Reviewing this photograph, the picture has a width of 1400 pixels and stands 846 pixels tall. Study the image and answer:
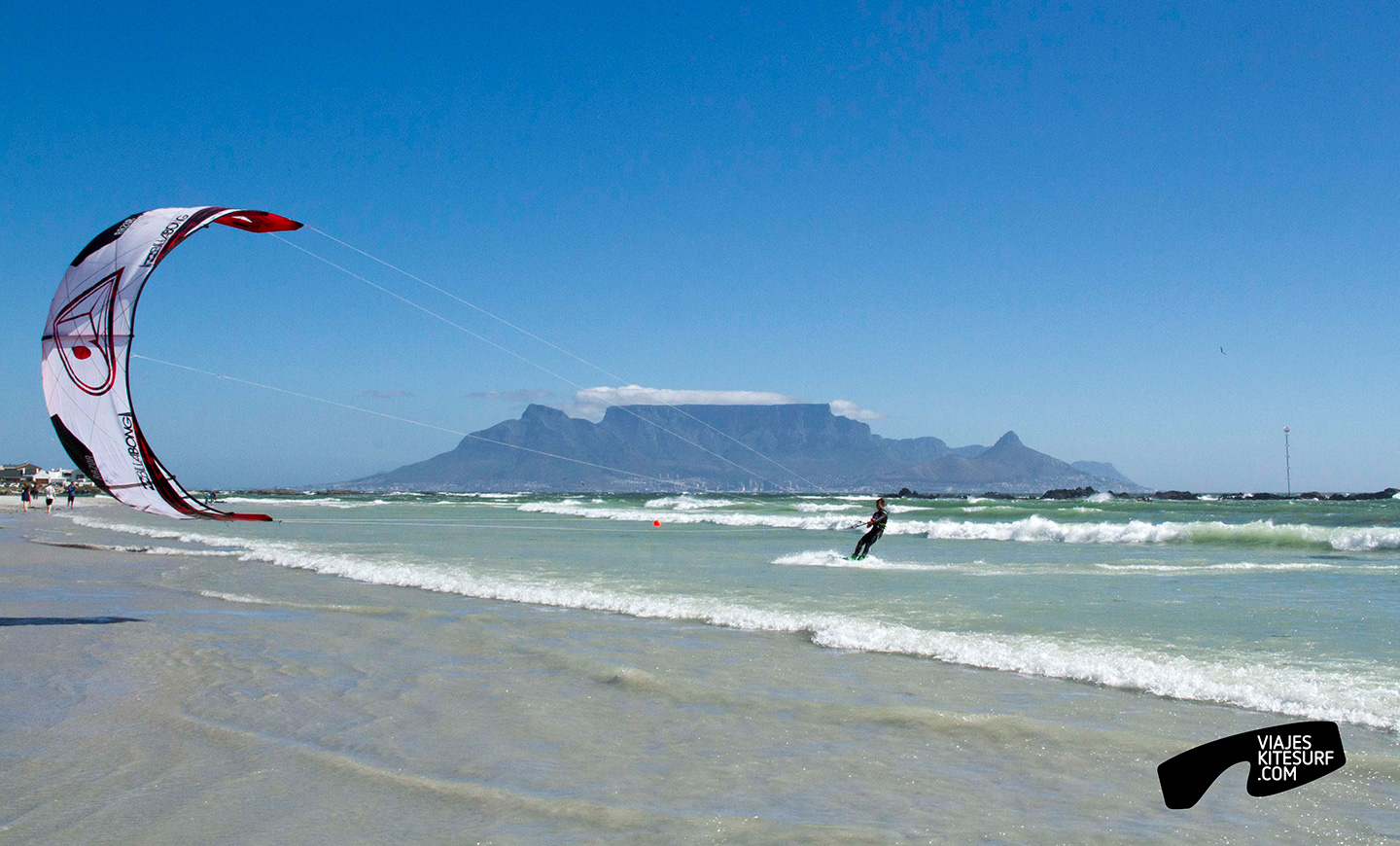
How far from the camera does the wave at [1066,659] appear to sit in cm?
629

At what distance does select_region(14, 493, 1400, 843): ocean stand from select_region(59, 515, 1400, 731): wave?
4 cm

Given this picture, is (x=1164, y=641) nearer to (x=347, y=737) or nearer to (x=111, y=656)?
(x=347, y=737)

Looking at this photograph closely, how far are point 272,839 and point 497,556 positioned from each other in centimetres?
1584

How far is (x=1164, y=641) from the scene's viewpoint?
8500mm

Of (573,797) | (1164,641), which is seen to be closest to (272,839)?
(573,797)

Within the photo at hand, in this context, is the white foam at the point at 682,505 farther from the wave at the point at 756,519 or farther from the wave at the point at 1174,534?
the wave at the point at 1174,534

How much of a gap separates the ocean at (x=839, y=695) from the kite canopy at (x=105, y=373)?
5.84 feet

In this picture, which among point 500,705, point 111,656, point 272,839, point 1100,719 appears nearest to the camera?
point 272,839

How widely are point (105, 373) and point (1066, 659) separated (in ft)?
28.6

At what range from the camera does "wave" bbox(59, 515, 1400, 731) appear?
629 cm

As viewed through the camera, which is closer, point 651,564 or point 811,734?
point 811,734

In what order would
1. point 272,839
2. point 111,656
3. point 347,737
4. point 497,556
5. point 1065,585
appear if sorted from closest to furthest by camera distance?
point 272,839
point 347,737
point 111,656
point 1065,585
point 497,556

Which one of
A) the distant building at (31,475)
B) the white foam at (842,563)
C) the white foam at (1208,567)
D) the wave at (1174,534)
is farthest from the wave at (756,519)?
the distant building at (31,475)

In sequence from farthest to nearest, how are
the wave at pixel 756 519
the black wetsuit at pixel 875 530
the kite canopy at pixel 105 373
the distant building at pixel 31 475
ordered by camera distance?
1. the distant building at pixel 31 475
2. the wave at pixel 756 519
3. the black wetsuit at pixel 875 530
4. the kite canopy at pixel 105 373
